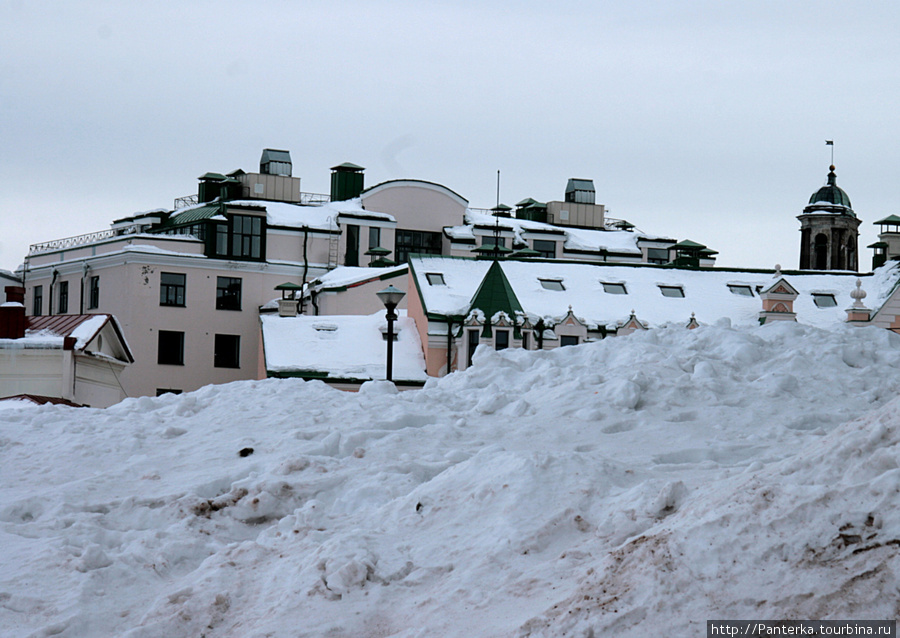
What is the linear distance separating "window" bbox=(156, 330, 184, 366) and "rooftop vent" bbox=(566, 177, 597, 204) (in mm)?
25298

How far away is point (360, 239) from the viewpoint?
53.7 metres

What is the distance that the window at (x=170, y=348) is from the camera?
157 ft

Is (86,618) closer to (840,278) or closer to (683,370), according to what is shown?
(683,370)

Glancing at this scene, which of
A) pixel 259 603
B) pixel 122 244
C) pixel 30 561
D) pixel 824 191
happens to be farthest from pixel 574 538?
pixel 824 191

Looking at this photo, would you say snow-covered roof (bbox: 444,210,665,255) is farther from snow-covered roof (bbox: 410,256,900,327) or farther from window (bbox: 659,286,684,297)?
window (bbox: 659,286,684,297)

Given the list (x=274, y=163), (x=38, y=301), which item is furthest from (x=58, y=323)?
(x=274, y=163)

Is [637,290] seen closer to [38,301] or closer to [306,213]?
[306,213]

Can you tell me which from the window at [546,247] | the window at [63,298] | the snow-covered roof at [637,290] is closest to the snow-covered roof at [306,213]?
the window at [63,298]

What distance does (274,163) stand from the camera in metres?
58.1

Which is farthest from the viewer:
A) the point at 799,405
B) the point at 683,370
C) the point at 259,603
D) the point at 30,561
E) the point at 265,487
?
the point at 683,370

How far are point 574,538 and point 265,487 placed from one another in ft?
10.0

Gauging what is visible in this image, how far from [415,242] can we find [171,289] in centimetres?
1201

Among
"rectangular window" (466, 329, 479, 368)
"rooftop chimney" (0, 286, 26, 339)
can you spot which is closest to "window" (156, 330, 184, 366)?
"rectangular window" (466, 329, 479, 368)

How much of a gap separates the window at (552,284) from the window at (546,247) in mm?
15806
